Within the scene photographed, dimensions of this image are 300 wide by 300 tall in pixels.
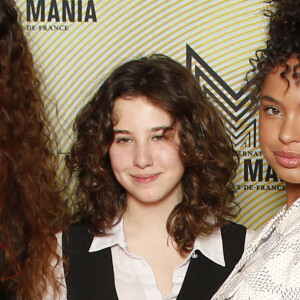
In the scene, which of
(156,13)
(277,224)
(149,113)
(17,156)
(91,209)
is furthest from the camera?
(156,13)

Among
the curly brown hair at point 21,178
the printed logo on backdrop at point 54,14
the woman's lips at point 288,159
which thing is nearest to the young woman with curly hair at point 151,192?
the curly brown hair at point 21,178

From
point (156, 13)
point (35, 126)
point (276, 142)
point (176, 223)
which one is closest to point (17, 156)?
point (35, 126)

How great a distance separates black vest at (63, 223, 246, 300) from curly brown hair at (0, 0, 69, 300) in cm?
7

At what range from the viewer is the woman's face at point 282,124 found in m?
1.24

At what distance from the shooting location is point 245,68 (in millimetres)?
2074

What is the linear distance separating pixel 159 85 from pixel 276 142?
1.74 ft

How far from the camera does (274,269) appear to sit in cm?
112

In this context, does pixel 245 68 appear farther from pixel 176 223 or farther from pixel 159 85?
pixel 176 223

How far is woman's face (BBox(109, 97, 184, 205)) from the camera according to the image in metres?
1.66

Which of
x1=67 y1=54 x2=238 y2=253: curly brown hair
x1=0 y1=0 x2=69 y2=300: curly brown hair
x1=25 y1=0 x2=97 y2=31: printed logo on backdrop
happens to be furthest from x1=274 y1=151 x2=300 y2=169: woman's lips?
x1=25 y1=0 x2=97 y2=31: printed logo on backdrop

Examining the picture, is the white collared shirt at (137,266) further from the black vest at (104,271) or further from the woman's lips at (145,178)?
the woman's lips at (145,178)

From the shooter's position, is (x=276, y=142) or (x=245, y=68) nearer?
(x=276, y=142)

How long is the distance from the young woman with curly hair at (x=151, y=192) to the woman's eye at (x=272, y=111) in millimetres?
413

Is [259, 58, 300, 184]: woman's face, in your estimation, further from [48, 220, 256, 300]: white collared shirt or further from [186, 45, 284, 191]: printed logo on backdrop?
[186, 45, 284, 191]: printed logo on backdrop
